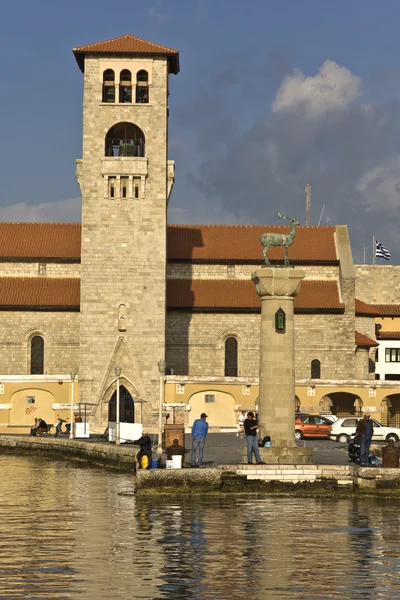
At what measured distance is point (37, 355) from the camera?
66.4 meters

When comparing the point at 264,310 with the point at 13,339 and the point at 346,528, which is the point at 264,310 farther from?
Result: the point at 13,339

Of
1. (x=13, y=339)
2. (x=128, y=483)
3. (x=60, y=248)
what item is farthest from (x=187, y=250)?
(x=128, y=483)

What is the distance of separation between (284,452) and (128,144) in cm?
3469

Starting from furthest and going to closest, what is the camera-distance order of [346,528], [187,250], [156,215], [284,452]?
1. [187,250]
2. [156,215]
3. [284,452]
4. [346,528]

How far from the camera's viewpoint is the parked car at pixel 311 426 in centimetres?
5450

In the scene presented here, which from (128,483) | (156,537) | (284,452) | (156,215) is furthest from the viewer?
(156,215)

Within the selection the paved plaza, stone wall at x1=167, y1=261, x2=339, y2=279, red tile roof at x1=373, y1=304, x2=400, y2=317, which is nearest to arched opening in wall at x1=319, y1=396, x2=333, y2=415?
the paved plaza

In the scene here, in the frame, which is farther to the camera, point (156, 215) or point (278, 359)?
point (156, 215)

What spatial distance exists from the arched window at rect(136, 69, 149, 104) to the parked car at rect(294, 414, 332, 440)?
19931mm

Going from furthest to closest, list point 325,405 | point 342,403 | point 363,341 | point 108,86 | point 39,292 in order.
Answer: point 363,341, point 39,292, point 342,403, point 325,405, point 108,86

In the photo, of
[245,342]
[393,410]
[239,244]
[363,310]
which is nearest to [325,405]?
[245,342]

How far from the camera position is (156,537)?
70.6ft

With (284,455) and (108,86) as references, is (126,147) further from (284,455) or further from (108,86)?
(284,455)

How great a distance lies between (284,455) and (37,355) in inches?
1455
